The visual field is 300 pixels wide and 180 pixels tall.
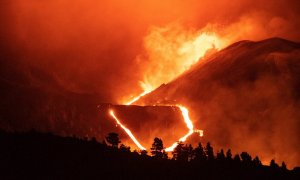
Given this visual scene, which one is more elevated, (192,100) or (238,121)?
(192,100)

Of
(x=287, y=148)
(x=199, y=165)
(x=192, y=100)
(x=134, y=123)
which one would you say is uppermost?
(x=192, y=100)

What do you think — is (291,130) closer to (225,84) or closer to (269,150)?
(269,150)

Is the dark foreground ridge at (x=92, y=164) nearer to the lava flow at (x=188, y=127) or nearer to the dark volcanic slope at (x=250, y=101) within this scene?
the lava flow at (x=188, y=127)

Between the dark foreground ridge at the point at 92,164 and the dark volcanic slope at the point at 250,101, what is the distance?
2742 inches

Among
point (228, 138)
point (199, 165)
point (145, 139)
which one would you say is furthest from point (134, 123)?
point (199, 165)

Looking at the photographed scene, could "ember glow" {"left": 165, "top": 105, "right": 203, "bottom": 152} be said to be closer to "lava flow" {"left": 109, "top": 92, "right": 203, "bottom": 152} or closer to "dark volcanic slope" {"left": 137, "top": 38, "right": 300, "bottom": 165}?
"lava flow" {"left": 109, "top": 92, "right": 203, "bottom": 152}

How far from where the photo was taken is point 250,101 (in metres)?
172

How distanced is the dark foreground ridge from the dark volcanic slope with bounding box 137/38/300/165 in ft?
229

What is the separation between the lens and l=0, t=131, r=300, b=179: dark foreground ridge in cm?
5197

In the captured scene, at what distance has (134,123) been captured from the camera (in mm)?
151750

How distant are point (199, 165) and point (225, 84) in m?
124

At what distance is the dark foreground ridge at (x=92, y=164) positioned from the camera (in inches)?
2046

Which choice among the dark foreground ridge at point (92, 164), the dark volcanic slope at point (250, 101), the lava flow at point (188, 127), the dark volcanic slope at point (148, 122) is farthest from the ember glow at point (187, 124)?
the dark foreground ridge at point (92, 164)

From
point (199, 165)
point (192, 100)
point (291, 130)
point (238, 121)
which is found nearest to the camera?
point (199, 165)
